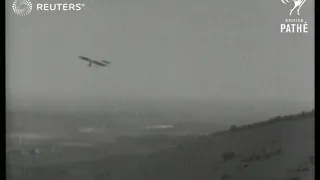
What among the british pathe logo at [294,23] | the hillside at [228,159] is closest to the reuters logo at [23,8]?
the hillside at [228,159]

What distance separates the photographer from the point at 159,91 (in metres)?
1.66

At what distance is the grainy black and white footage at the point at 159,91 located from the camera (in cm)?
165

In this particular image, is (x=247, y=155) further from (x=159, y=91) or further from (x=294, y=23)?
(x=294, y=23)

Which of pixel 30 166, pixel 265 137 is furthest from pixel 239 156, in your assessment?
pixel 30 166

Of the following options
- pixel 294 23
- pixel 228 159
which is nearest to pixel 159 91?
pixel 228 159

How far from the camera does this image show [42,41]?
165 centimetres

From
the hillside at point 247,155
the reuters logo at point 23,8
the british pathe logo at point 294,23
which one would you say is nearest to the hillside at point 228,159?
the hillside at point 247,155

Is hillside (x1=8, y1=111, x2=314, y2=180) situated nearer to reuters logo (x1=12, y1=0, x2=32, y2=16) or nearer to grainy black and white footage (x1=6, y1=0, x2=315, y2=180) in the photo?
grainy black and white footage (x1=6, y1=0, x2=315, y2=180)

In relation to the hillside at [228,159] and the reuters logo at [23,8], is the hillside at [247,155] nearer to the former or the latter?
the hillside at [228,159]

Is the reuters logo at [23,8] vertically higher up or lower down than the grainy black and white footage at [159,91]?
higher up

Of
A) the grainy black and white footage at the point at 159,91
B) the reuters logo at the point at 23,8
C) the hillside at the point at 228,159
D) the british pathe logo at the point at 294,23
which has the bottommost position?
the hillside at the point at 228,159

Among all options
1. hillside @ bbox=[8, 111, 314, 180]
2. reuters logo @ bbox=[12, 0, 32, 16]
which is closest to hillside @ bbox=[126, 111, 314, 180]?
hillside @ bbox=[8, 111, 314, 180]

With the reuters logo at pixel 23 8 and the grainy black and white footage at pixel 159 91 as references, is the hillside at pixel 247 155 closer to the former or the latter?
the grainy black and white footage at pixel 159 91

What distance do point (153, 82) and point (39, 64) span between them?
0.44 m
